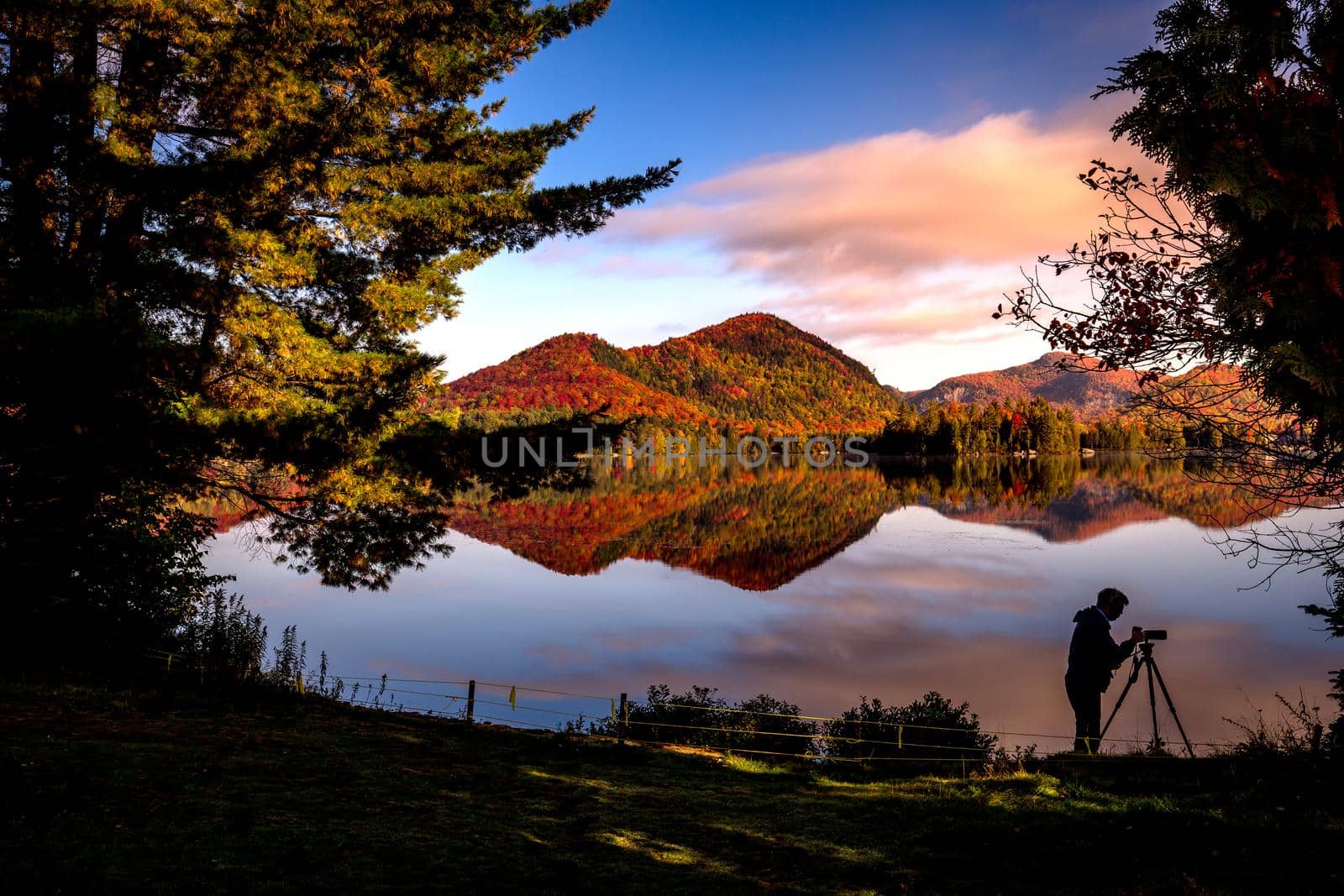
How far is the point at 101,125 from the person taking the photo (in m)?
12.0

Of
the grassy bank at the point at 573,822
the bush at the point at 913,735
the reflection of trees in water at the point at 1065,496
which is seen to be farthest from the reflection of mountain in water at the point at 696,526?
the grassy bank at the point at 573,822

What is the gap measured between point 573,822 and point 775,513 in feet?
200

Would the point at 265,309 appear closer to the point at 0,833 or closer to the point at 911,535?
the point at 0,833

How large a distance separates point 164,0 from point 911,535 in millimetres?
49508

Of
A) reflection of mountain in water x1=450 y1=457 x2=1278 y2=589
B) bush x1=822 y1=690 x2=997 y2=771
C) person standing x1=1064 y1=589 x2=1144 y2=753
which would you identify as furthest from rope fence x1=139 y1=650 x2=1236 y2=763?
reflection of mountain in water x1=450 y1=457 x2=1278 y2=589

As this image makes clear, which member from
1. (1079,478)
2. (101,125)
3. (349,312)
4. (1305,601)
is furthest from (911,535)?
(1079,478)

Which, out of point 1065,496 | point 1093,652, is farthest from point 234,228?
point 1065,496

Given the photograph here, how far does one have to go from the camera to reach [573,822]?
23.3 feet

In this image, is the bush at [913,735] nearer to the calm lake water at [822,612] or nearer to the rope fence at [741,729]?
the rope fence at [741,729]

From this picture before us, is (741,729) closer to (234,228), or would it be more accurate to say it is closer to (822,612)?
(234,228)

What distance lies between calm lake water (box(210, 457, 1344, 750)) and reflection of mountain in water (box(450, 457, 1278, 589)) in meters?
0.42

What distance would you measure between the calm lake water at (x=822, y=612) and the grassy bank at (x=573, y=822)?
3.75m

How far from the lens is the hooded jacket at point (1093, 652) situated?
880 cm

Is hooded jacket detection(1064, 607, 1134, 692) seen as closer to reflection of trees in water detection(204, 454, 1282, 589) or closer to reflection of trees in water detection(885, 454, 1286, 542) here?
reflection of trees in water detection(204, 454, 1282, 589)
